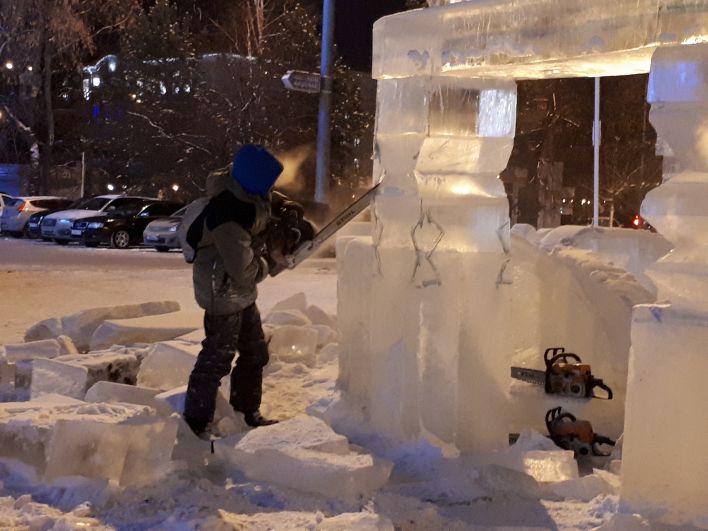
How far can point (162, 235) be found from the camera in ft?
68.5

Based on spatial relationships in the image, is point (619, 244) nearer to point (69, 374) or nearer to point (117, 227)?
point (69, 374)

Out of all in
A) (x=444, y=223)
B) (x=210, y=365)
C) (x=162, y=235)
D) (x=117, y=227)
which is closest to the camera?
(x=444, y=223)

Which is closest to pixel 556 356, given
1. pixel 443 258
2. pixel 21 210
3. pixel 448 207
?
pixel 443 258

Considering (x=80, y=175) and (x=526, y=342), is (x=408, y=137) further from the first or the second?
(x=80, y=175)

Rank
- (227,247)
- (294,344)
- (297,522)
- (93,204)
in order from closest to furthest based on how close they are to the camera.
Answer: (297,522)
(227,247)
(294,344)
(93,204)

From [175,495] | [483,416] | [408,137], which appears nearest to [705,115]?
[408,137]

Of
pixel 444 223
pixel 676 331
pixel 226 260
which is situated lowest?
pixel 676 331

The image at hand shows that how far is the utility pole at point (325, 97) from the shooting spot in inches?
620

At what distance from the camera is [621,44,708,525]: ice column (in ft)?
10.7

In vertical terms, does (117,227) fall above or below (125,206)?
below

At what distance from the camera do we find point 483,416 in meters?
4.36

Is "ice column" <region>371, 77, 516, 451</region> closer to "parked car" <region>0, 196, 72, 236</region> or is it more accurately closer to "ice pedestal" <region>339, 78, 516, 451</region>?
"ice pedestal" <region>339, 78, 516, 451</region>

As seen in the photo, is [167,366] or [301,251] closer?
[301,251]

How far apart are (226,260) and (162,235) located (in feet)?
55.5
